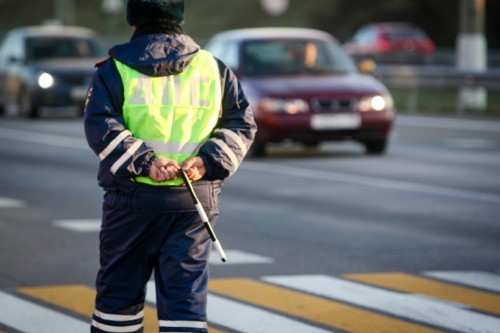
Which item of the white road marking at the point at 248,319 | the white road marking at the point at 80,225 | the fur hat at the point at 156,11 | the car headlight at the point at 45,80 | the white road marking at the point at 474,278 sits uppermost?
the fur hat at the point at 156,11

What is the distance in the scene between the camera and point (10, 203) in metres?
13.2

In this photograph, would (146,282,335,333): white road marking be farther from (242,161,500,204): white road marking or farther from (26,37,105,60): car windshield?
(26,37,105,60): car windshield

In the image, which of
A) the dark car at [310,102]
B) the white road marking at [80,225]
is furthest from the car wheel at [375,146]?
the white road marking at [80,225]

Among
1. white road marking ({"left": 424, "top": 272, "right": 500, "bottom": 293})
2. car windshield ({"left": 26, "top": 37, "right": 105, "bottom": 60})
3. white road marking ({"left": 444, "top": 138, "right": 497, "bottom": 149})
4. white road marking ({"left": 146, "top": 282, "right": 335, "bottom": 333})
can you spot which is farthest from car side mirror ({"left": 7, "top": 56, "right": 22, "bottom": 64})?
white road marking ({"left": 146, "top": 282, "right": 335, "bottom": 333})

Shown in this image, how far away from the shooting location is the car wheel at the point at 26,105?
26375mm

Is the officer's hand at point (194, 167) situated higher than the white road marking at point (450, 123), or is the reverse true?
the officer's hand at point (194, 167)

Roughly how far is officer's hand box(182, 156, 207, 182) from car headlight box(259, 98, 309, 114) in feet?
40.7

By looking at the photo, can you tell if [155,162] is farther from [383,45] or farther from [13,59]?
[383,45]

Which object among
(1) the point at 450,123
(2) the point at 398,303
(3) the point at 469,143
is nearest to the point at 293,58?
(3) the point at 469,143

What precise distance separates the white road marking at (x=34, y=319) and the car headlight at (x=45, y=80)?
1852 centimetres

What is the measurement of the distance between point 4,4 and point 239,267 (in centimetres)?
7995

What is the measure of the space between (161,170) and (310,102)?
41.4ft

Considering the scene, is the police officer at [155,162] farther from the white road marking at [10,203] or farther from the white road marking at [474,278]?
the white road marking at [10,203]

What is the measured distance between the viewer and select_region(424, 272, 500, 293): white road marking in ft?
28.1
